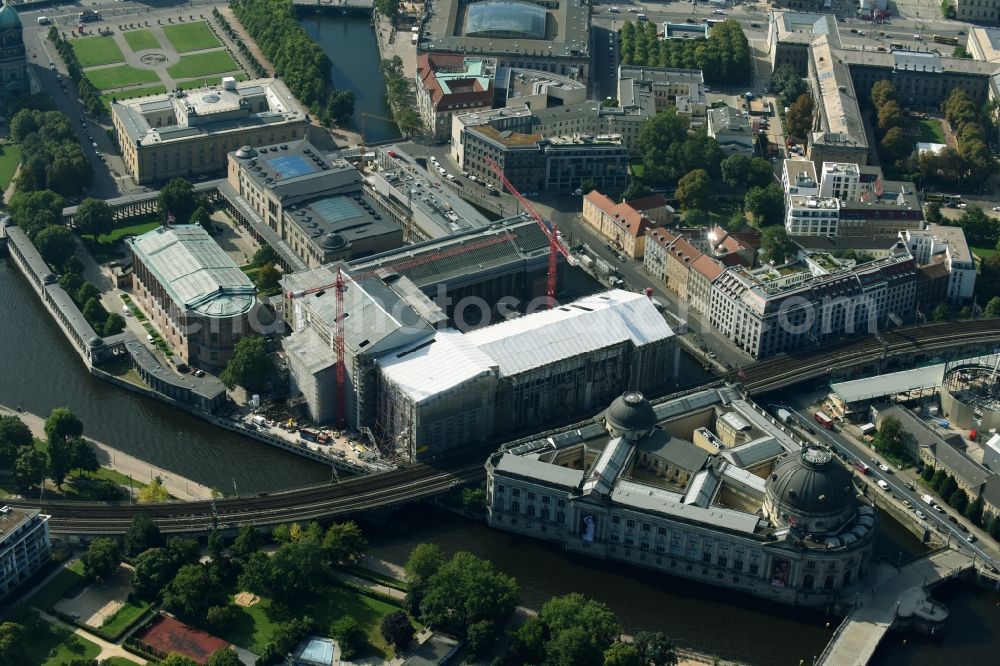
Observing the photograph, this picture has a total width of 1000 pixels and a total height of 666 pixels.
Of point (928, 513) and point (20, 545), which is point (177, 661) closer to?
point (20, 545)

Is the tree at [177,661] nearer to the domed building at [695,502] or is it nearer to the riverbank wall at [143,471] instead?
the riverbank wall at [143,471]

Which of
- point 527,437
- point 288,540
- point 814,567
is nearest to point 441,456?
point 527,437

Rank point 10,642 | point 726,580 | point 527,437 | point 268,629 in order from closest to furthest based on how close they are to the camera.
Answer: point 10,642
point 268,629
point 726,580
point 527,437

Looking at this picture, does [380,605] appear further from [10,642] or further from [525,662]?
[10,642]

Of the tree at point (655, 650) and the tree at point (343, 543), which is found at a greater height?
the tree at point (343, 543)

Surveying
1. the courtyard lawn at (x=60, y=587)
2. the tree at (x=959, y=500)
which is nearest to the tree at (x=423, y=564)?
the courtyard lawn at (x=60, y=587)
